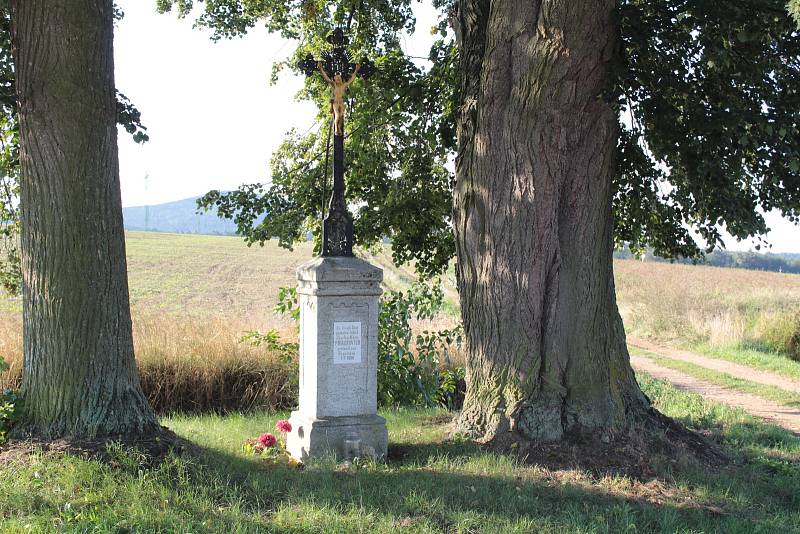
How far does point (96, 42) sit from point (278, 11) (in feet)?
20.8

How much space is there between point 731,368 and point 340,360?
11.4 meters

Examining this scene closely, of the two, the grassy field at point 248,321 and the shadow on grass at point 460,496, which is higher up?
the grassy field at point 248,321

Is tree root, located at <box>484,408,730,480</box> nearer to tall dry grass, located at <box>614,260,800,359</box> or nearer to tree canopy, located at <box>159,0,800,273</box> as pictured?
tree canopy, located at <box>159,0,800,273</box>

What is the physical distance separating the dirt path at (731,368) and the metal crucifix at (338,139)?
969 cm

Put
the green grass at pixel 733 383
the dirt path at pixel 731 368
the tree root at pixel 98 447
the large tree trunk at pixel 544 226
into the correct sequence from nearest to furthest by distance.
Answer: the tree root at pixel 98 447 → the large tree trunk at pixel 544 226 → the green grass at pixel 733 383 → the dirt path at pixel 731 368

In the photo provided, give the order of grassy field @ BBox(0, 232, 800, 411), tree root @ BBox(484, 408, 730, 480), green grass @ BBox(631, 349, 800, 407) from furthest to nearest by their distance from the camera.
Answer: green grass @ BBox(631, 349, 800, 407)
grassy field @ BBox(0, 232, 800, 411)
tree root @ BBox(484, 408, 730, 480)

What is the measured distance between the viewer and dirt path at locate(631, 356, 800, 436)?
Result: 10.6 metres

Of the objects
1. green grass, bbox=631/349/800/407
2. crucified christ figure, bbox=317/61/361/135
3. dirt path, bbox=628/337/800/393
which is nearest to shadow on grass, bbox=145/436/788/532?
crucified christ figure, bbox=317/61/361/135

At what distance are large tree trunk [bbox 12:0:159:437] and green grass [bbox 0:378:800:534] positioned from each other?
0.57m

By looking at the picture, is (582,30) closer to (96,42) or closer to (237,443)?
(96,42)

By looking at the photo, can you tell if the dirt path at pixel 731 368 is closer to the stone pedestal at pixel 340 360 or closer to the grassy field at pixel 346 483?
the grassy field at pixel 346 483

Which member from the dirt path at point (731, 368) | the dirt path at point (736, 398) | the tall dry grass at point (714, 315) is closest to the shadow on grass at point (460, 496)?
the dirt path at point (736, 398)

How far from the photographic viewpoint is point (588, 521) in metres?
5.35

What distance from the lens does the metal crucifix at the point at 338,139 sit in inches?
281
